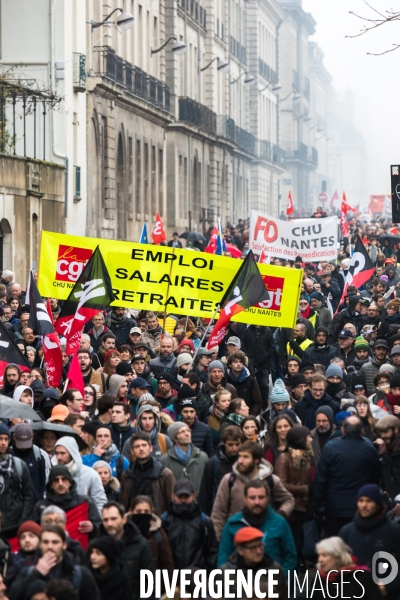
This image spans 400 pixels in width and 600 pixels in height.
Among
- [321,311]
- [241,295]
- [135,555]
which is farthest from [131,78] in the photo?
[135,555]

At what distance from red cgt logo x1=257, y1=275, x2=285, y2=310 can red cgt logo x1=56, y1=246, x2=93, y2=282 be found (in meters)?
1.94

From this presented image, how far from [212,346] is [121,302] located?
154cm

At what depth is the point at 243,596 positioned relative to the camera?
7.48 m

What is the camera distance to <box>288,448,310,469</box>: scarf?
10281mm

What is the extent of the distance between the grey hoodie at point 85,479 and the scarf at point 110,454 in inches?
30.8

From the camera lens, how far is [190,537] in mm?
8922

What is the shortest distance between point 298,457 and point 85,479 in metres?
1.61

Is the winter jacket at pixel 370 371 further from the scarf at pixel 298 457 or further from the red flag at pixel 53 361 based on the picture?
the scarf at pixel 298 457

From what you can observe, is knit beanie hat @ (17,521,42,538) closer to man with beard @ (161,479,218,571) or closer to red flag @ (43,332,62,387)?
man with beard @ (161,479,218,571)

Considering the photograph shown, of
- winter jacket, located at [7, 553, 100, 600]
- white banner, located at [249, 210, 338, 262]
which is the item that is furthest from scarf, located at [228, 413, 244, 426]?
white banner, located at [249, 210, 338, 262]

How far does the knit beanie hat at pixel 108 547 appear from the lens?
26.0ft

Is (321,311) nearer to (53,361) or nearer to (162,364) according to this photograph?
(162,364)

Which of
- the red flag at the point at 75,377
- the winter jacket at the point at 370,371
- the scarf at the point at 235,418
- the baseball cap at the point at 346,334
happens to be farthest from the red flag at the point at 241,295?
the scarf at the point at 235,418

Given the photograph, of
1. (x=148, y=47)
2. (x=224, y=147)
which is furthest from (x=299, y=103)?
(x=148, y=47)
